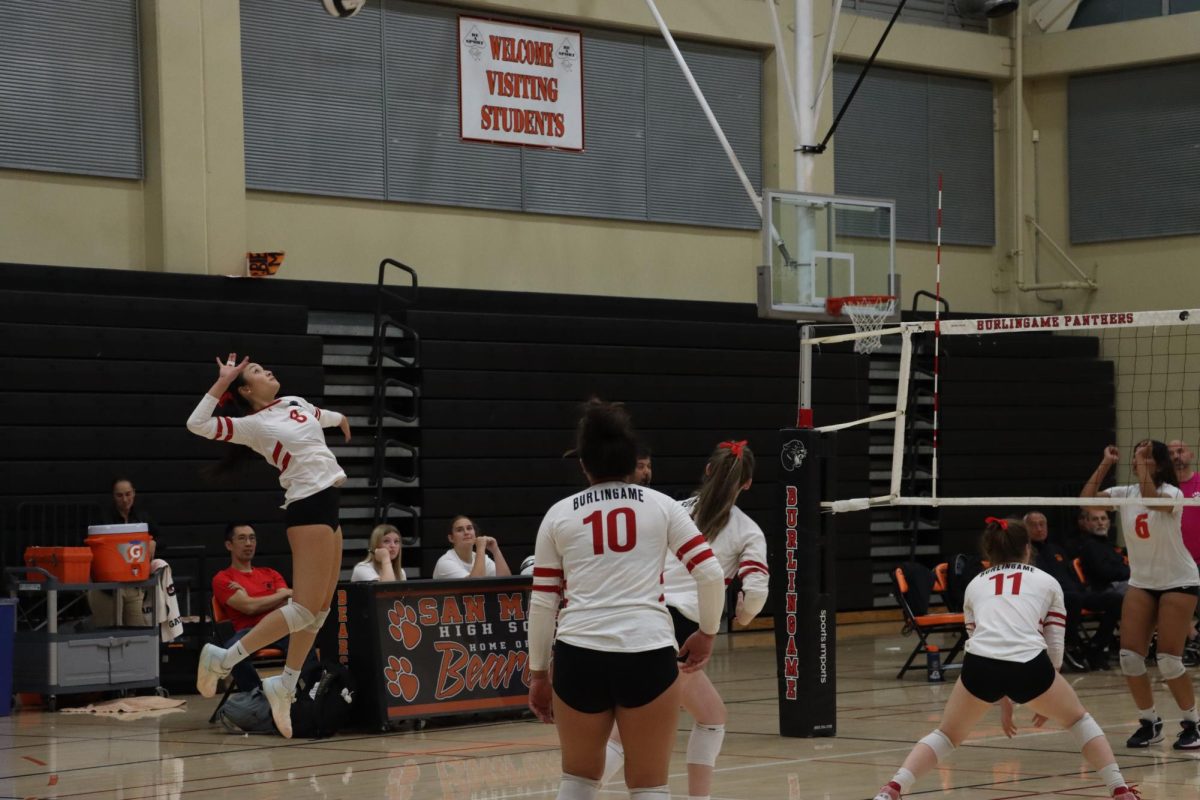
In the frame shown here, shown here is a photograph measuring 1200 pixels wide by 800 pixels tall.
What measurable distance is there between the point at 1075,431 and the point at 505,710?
10.7m

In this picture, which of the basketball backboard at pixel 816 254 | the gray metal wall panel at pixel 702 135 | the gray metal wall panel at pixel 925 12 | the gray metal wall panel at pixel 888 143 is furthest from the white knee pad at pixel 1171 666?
the gray metal wall panel at pixel 925 12

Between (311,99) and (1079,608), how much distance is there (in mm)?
8161

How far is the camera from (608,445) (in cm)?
478

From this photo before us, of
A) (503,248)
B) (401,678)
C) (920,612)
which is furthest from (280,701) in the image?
(503,248)

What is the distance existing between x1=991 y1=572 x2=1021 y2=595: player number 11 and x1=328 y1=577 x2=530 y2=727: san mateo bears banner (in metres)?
4.28

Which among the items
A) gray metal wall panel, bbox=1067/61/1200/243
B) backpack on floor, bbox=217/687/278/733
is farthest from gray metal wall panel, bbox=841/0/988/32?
backpack on floor, bbox=217/687/278/733

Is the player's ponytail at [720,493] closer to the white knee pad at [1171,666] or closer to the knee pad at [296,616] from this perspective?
the knee pad at [296,616]

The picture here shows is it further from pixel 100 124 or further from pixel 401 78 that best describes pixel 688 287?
pixel 100 124

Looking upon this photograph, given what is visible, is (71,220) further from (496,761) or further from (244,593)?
(496,761)

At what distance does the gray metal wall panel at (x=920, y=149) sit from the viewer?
18.8 meters

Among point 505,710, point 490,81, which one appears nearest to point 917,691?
point 505,710

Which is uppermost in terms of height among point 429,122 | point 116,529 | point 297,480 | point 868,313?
point 429,122

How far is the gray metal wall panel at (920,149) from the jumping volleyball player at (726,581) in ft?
40.3

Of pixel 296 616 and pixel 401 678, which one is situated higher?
pixel 296 616
